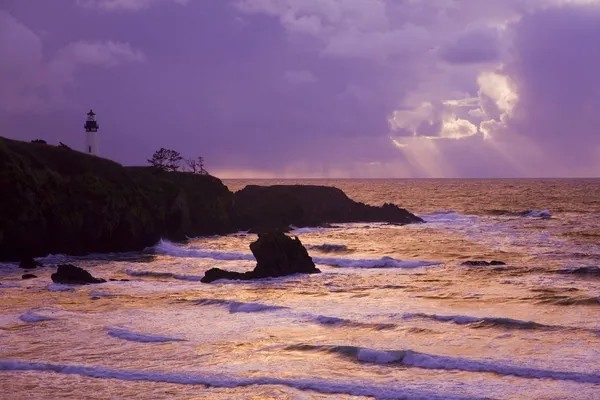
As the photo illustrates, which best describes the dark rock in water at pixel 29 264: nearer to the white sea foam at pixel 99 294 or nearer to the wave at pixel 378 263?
the white sea foam at pixel 99 294

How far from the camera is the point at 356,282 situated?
32938mm

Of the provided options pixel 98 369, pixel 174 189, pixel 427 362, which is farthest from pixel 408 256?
pixel 98 369

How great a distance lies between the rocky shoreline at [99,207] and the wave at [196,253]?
1559 millimetres

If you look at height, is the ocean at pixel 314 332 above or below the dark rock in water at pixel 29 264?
below

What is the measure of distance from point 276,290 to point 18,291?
10935 millimetres

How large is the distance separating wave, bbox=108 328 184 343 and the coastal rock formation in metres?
46.0

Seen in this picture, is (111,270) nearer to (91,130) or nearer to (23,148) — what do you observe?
(23,148)

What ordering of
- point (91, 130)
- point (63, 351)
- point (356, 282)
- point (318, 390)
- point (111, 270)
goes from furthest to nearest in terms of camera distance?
point (91, 130), point (111, 270), point (356, 282), point (63, 351), point (318, 390)

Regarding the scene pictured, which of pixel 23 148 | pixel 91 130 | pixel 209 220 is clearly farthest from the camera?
pixel 91 130

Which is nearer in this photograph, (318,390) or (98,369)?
(318,390)

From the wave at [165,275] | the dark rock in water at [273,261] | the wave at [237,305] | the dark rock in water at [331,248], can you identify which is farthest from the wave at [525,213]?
the wave at [237,305]

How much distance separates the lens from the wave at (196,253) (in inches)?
1768

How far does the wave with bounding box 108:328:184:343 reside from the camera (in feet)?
65.6

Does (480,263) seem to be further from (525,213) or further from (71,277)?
(525,213)
